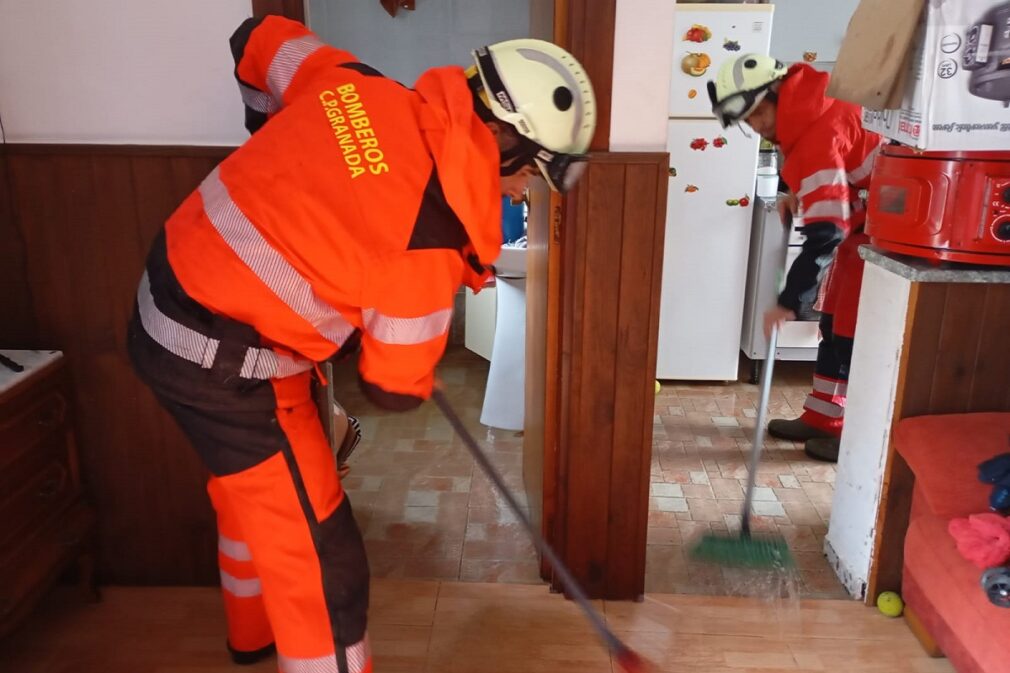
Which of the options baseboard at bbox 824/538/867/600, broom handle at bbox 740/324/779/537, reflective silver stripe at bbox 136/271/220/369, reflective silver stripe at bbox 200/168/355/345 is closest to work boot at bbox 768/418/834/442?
broom handle at bbox 740/324/779/537

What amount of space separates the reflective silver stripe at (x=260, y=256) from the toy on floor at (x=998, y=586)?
53.3 inches

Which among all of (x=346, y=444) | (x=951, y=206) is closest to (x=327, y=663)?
(x=346, y=444)

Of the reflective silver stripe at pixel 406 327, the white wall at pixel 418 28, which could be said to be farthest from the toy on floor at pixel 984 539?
the white wall at pixel 418 28

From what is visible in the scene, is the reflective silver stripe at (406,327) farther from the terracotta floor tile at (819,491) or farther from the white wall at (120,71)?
the terracotta floor tile at (819,491)

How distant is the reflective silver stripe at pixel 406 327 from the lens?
131cm

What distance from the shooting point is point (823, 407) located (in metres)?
3.18

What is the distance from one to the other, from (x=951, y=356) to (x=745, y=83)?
1101mm

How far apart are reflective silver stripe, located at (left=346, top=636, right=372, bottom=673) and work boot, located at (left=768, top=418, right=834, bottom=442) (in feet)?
7.13

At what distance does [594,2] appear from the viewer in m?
1.79

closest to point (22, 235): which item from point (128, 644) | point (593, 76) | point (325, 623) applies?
point (128, 644)

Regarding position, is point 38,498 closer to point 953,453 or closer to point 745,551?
point 745,551

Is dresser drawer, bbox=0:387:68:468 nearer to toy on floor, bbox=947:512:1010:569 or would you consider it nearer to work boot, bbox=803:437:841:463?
toy on floor, bbox=947:512:1010:569

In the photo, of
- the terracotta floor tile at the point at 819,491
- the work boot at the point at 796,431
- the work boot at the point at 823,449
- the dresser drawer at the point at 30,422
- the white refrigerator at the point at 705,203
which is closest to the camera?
the dresser drawer at the point at 30,422

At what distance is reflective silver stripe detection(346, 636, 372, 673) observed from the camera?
61.0 inches
